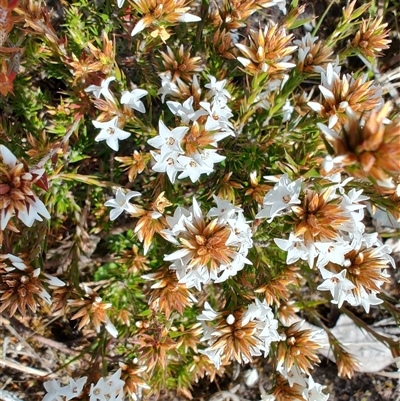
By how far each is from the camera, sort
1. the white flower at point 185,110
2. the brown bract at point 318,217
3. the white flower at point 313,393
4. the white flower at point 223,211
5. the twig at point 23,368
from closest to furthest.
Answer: the brown bract at point 318,217 < the white flower at point 223,211 < the white flower at point 185,110 < the white flower at point 313,393 < the twig at point 23,368

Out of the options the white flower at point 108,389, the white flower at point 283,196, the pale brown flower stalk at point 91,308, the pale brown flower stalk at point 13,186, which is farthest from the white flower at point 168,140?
the white flower at point 108,389

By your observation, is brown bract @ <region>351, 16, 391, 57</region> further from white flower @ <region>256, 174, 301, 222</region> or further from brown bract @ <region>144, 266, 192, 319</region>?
brown bract @ <region>144, 266, 192, 319</region>

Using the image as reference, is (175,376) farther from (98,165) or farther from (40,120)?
(40,120)

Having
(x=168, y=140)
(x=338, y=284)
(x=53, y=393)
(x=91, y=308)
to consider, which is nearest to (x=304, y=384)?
(x=338, y=284)

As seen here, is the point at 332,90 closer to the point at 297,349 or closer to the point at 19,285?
the point at 297,349

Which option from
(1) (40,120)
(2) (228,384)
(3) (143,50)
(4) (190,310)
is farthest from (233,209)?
(2) (228,384)

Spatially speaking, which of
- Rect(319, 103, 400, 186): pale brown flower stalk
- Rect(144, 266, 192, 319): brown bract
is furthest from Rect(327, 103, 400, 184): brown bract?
Rect(144, 266, 192, 319): brown bract

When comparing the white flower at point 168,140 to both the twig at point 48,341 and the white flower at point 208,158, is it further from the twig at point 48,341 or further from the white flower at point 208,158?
the twig at point 48,341
